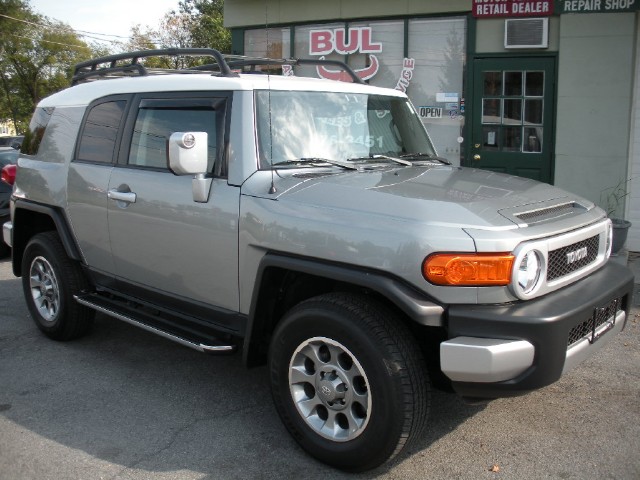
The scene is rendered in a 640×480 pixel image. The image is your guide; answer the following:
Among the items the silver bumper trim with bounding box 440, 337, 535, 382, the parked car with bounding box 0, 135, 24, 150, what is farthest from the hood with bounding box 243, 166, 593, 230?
the parked car with bounding box 0, 135, 24, 150

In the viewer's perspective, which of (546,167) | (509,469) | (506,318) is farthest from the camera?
(546,167)

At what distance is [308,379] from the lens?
134 inches

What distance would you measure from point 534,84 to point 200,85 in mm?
6415

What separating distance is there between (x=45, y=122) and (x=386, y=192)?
338 centimetres

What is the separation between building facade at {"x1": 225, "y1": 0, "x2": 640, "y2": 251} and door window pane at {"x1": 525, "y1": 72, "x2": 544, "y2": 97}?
14 millimetres

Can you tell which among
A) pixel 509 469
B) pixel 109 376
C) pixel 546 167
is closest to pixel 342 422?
pixel 509 469

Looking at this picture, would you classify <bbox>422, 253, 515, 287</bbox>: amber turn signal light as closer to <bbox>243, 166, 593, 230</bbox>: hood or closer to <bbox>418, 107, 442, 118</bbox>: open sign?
<bbox>243, 166, 593, 230</bbox>: hood

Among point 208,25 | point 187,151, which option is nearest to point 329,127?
point 187,151

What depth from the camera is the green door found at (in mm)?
9133

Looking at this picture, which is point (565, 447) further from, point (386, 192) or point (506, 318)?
point (386, 192)

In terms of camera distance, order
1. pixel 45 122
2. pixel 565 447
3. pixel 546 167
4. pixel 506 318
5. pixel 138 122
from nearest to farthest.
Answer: pixel 506 318 → pixel 565 447 → pixel 138 122 → pixel 45 122 → pixel 546 167

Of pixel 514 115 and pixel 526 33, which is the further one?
pixel 514 115

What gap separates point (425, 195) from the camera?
11.0ft

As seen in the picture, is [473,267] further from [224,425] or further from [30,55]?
[30,55]
